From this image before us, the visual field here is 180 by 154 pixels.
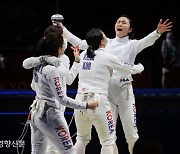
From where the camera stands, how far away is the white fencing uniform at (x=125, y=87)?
17.1 ft

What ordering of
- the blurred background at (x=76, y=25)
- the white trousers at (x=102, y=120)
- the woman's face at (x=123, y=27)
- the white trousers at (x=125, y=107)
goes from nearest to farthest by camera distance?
the white trousers at (x=102, y=120), the white trousers at (x=125, y=107), the woman's face at (x=123, y=27), the blurred background at (x=76, y=25)

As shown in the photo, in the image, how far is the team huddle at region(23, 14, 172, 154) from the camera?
4.20 metres

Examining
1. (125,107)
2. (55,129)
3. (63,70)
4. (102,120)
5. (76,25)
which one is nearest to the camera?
(55,129)

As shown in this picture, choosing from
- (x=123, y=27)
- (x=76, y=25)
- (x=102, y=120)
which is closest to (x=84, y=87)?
(x=102, y=120)

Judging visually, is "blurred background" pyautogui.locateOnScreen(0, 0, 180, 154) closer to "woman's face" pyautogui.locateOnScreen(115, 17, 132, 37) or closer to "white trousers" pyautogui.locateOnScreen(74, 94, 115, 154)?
"woman's face" pyautogui.locateOnScreen(115, 17, 132, 37)

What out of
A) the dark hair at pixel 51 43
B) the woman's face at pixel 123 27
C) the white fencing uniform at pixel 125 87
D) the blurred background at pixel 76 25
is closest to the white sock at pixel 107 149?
the white fencing uniform at pixel 125 87

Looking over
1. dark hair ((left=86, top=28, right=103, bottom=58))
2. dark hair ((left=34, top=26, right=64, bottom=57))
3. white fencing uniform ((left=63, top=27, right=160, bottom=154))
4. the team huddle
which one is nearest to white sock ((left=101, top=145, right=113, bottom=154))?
the team huddle

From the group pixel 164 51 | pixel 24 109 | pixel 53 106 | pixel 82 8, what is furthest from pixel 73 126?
pixel 82 8

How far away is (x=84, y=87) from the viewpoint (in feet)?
15.9

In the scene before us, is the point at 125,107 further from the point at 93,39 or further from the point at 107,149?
the point at 93,39

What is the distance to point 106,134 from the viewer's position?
482 centimetres

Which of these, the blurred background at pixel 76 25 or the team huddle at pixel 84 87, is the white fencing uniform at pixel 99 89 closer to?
the team huddle at pixel 84 87

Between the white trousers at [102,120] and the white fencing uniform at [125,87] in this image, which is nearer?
the white trousers at [102,120]

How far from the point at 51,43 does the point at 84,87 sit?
2.39ft
